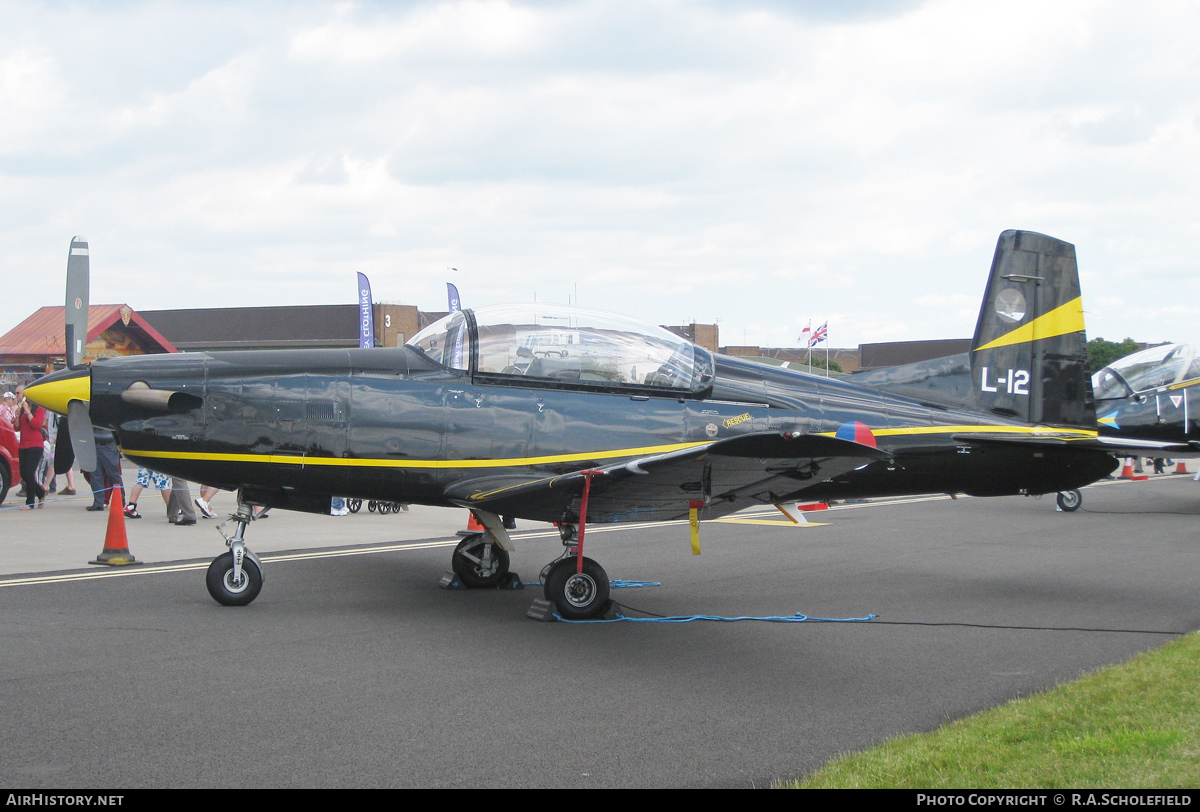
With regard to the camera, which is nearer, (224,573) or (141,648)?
(141,648)

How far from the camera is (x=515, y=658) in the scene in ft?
19.9

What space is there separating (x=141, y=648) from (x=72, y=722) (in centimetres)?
154

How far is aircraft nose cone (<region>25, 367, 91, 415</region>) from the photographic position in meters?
6.97

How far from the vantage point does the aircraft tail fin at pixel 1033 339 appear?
350 inches

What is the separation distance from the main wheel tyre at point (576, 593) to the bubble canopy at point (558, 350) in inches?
57.6

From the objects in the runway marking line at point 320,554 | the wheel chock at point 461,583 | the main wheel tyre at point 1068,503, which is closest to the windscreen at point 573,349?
the runway marking line at point 320,554

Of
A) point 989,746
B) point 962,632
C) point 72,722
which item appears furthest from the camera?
point 962,632

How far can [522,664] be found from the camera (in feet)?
19.4

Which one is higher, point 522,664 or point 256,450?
point 256,450

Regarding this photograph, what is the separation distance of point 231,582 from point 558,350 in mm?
3116

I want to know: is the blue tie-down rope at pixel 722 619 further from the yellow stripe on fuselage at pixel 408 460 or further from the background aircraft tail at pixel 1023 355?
the background aircraft tail at pixel 1023 355

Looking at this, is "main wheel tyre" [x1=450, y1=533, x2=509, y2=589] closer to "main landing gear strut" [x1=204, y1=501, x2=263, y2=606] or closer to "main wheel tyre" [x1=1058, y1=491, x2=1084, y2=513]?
"main landing gear strut" [x1=204, y1=501, x2=263, y2=606]
